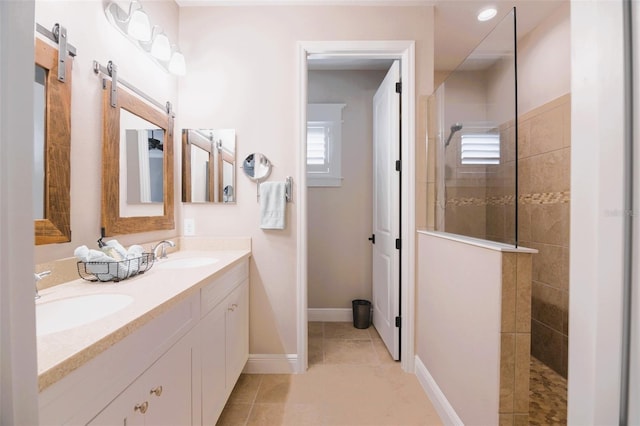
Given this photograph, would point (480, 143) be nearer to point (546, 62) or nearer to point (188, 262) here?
point (546, 62)

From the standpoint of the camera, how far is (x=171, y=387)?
998 millimetres

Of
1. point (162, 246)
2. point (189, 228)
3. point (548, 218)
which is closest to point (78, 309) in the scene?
point (162, 246)

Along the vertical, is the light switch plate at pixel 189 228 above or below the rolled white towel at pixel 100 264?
above

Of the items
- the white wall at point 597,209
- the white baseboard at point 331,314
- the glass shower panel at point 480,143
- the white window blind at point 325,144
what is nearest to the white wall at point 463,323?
the glass shower panel at point 480,143

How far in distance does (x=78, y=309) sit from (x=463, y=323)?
5.41ft

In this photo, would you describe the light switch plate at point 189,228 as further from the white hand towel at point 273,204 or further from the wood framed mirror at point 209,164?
the white hand towel at point 273,204

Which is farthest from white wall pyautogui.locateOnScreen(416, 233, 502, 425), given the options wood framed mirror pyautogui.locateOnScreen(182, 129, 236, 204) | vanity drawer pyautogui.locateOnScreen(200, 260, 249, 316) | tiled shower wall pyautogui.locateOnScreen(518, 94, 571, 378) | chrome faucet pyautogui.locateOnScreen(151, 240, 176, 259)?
chrome faucet pyautogui.locateOnScreen(151, 240, 176, 259)

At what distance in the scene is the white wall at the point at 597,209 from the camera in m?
0.41

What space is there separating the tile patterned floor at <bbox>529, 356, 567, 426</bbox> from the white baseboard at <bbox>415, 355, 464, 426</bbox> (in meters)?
0.43

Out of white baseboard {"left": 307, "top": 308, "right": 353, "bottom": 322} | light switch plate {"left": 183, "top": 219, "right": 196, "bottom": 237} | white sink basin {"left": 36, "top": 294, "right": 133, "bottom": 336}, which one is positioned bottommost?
white baseboard {"left": 307, "top": 308, "right": 353, "bottom": 322}

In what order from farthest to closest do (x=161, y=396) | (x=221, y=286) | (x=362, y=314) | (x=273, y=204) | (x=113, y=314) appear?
(x=362, y=314) → (x=273, y=204) → (x=221, y=286) → (x=161, y=396) → (x=113, y=314)

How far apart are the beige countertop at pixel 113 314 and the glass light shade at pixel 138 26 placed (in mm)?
1257

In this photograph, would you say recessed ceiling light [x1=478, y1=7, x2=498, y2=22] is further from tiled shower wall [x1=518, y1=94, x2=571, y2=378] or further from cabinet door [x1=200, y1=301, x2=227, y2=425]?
cabinet door [x1=200, y1=301, x2=227, y2=425]

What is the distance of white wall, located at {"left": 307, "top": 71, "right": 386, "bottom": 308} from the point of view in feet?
9.89
